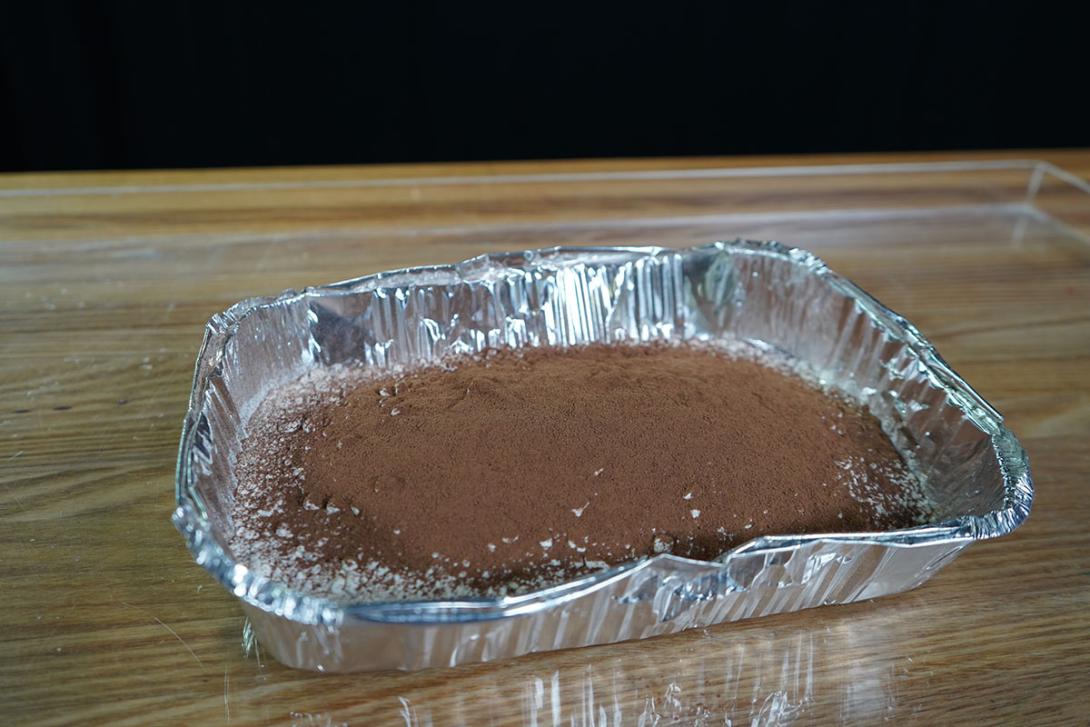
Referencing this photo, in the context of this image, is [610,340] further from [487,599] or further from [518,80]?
[518,80]

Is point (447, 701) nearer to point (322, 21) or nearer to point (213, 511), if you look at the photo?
point (213, 511)

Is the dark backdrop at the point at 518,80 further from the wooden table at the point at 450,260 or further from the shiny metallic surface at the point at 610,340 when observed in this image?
the shiny metallic surface at the point at 610,340

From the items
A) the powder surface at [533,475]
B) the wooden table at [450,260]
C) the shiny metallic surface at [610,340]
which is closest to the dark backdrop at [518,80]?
the wooden table at [450,260]

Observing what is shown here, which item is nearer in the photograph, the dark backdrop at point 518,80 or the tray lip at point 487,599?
the tray lip at point 487,599

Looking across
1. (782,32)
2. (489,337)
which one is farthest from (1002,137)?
(489,337)

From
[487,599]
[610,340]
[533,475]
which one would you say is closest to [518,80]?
[610,340]

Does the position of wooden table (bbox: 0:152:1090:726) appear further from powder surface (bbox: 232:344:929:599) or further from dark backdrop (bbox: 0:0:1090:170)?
dark backdrop (bbox: 0:0:1090:170)
